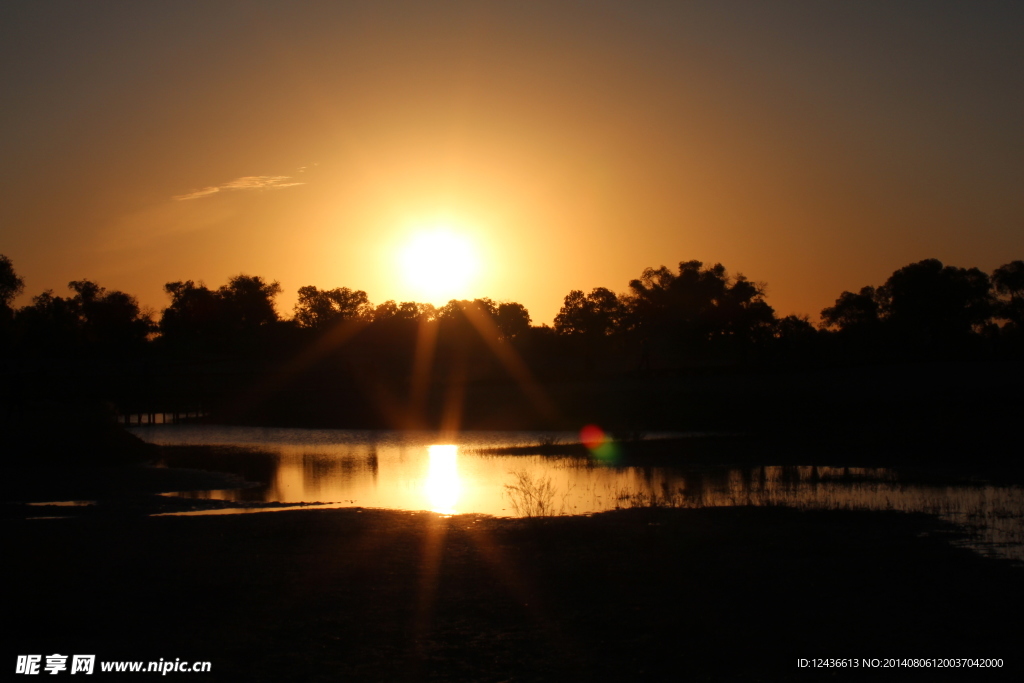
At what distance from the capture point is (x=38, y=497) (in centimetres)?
2298

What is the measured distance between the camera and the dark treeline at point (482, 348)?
6488 centimetres

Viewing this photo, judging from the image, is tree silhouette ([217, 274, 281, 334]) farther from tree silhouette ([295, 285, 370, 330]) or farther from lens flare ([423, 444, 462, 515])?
lens flare ([423, 444, 462, 515])

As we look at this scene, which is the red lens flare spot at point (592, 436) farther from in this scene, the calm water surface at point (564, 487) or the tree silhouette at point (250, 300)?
the tree silhouette at point (250, 300)

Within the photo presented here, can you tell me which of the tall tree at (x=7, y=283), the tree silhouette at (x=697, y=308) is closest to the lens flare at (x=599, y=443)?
the tall tree at (x=7, y=283)

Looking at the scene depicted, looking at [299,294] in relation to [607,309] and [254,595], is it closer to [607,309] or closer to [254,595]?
[607,309]

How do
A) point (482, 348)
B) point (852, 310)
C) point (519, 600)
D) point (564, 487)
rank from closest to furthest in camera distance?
point (519, 600) < point (564, 487) < point (482, 348) < point (852, 310)

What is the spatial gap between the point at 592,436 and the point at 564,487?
693 inches

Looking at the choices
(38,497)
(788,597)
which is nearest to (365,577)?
(788,597)

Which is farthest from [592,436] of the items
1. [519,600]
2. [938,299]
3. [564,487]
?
[938,299]

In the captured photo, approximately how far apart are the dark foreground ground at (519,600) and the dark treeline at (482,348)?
3187 cm

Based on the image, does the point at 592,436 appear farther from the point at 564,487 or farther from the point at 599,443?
the point at 564,487

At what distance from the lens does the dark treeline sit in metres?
64.9

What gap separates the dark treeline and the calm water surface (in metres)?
17.1

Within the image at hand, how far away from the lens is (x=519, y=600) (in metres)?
11.6
